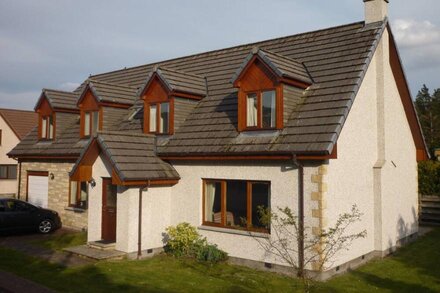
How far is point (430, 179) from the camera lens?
2405 centimetres

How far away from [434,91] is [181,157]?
7714cm

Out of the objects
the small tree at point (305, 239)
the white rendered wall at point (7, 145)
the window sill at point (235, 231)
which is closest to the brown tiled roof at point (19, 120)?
the white rendered wall at point (7, 145)

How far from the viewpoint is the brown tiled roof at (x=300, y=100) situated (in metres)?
12.3

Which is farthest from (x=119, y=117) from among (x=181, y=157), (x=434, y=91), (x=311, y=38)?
(x=434, y=91)

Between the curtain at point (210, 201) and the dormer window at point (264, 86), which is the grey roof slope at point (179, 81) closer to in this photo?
the dormer window at point (264, 86)

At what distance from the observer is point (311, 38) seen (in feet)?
56.1

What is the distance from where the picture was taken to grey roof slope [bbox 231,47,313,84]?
42.5ft

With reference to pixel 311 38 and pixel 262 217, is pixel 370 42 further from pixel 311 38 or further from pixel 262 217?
pixel 262 217

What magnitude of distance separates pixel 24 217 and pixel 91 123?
A: 16.6ft

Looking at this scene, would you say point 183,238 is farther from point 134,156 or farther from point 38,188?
point 38,188

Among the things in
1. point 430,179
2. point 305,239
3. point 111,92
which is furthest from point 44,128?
point 430,179

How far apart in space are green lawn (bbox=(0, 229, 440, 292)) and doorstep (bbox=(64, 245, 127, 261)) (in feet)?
1.35

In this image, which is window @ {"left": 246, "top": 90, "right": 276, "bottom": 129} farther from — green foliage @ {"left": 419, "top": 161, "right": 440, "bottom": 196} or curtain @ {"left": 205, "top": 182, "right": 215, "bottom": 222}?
green foliage @ {"left": 419, "top": 161, "right": 440, "bottom": 196}

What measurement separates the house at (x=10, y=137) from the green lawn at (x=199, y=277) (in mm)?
27840
